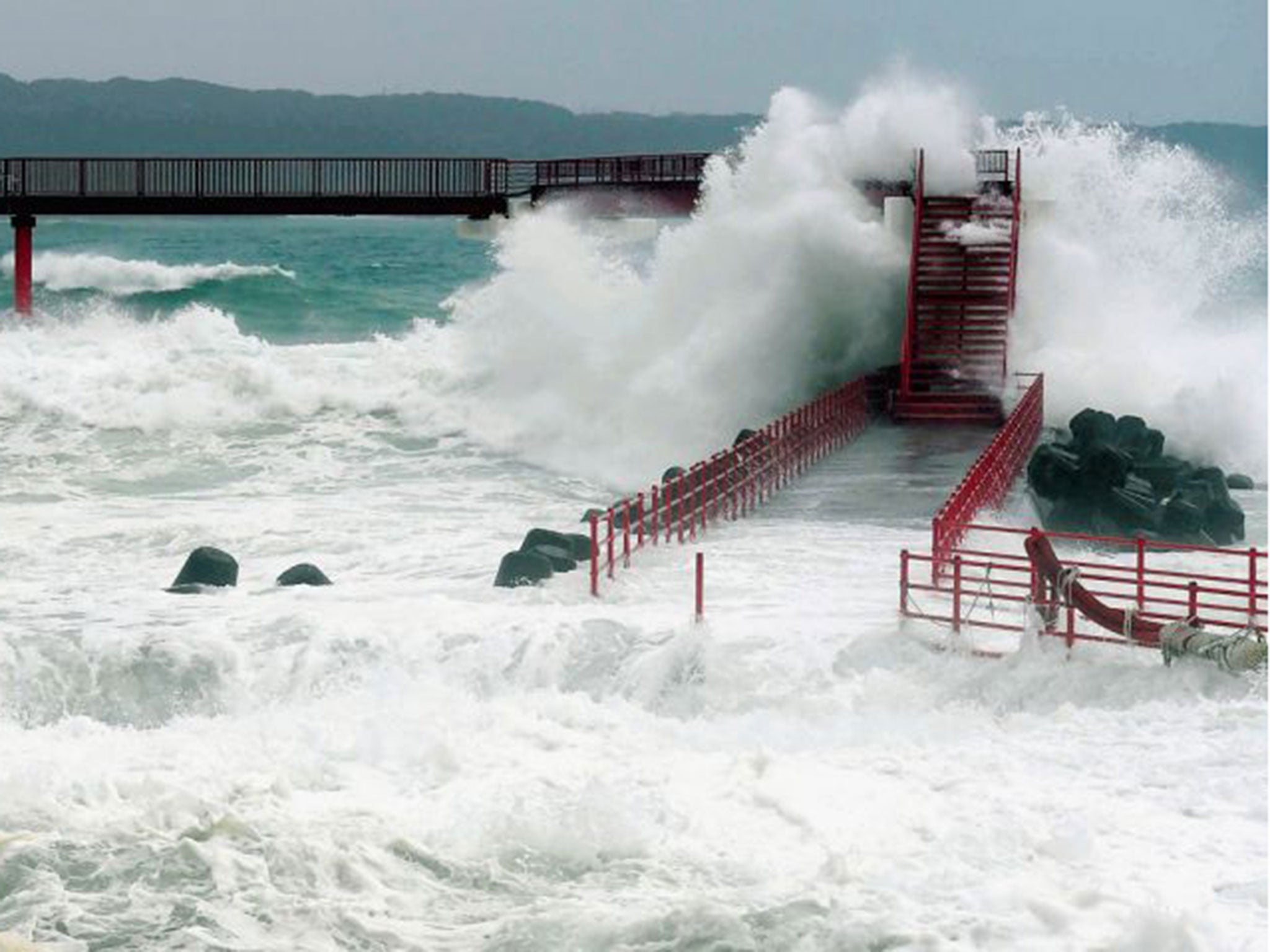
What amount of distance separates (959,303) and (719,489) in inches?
452

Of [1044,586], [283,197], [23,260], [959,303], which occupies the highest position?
[283,197]

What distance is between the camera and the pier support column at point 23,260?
41.2 metres

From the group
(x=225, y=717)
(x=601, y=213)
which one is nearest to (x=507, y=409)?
(x=601, y=213)

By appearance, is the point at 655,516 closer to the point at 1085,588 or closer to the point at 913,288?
the point at 1085,588

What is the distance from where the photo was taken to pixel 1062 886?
1130cm

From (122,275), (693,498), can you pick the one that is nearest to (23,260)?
(693,498)

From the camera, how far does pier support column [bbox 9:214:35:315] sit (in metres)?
41.2

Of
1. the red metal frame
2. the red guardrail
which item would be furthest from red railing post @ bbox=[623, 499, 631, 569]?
the red metal frame

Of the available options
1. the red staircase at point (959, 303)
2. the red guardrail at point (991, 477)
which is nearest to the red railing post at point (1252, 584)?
the red guardrail at point (991, 477)

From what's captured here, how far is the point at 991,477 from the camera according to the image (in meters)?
21.2

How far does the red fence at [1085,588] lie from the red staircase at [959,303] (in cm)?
1020

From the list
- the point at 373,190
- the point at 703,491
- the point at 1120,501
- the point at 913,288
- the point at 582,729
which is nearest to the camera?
the point at 582,729

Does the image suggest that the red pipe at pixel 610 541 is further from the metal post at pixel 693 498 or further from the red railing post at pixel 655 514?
the metal post at pixel 693 498

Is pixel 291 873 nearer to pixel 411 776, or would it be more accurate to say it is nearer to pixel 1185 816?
pixel 411 776
